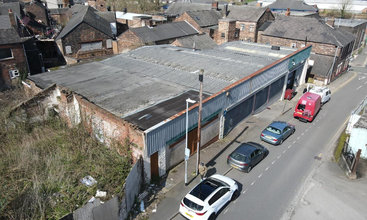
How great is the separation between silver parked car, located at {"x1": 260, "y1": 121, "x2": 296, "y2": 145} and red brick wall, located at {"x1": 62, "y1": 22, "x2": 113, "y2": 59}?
28926 millimetres

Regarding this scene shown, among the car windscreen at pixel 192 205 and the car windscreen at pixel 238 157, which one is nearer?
the car windscreen at pixel 192 205

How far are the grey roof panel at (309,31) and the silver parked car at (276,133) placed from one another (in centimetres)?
2092

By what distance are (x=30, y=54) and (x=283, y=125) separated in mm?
31901

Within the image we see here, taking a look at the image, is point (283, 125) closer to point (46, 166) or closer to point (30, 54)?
point (46, 166)

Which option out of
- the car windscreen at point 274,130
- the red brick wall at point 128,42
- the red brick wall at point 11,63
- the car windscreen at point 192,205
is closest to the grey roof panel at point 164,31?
the red brick wall at point 128,42

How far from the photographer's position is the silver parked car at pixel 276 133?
20.5 m

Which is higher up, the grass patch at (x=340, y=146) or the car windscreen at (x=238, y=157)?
the car windscreen at (x=238, y=157)

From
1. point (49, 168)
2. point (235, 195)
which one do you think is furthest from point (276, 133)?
point (49, 168)

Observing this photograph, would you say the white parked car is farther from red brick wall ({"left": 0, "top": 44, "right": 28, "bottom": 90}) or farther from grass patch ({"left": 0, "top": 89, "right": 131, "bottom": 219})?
red brick wall ({"left": 0, "top": 44, "right": 28, "bottom": 90})

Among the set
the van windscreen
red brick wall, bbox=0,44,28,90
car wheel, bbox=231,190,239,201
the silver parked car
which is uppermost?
red brick wall, bbox=0,44,28,90

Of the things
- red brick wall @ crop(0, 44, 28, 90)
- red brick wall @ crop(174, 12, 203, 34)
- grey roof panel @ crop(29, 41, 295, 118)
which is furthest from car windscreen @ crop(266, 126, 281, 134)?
red brick wall @ crop(0, 44, 28, 90)

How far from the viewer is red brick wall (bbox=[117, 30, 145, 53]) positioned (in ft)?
117

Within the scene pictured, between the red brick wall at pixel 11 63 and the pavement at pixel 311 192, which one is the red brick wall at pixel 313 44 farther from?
the red brick wall at pixel 11 63

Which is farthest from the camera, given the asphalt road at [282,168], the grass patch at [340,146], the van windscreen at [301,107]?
the van windscreen at [301,107]
